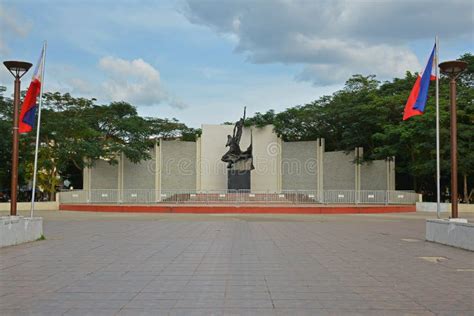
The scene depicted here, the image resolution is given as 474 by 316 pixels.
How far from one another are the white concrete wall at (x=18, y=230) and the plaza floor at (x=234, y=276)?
38 cm

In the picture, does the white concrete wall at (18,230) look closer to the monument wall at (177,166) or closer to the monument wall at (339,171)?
the monument wall at (177,166)

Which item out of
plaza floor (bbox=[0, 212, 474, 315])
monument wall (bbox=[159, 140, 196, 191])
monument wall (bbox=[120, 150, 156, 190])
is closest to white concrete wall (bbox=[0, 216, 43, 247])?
plaza floor (bbox=[0, 212, 474, 315])

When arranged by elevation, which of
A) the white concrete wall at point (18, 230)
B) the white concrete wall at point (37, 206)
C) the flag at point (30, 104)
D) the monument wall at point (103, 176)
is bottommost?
the white concrete wall at point (37, 206)

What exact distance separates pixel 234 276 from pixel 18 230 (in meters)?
7.47

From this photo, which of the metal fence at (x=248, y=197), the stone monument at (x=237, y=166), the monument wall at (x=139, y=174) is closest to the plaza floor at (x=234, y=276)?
the metal fence at (x=248, y=197)

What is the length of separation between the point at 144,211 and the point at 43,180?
1326 cm

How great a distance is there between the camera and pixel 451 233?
13.5 meters

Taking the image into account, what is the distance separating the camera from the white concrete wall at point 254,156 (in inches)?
1679

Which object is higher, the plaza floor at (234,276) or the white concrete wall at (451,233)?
the white concrete wall at (451,233)

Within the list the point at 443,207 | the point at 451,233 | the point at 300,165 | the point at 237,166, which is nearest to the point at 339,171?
the point at 300,165

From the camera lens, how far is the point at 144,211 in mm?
29016

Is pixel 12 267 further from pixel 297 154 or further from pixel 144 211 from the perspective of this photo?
pixel 297 154

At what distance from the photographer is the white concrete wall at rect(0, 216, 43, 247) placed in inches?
499

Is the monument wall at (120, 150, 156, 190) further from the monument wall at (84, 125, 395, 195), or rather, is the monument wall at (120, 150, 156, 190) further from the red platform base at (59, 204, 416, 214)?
the red platform base at (59, 204, 416, 214)
